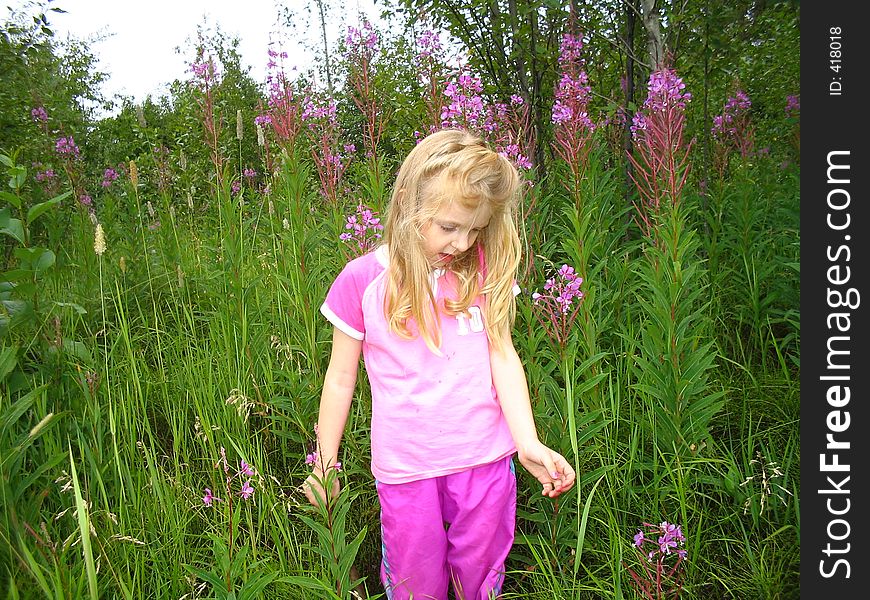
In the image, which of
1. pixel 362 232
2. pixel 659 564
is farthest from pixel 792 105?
pixel 659 564

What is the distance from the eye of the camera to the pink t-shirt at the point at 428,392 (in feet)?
5.91

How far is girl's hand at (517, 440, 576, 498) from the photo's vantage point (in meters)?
1.73

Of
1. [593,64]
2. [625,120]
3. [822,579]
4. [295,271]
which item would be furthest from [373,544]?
[593,64]

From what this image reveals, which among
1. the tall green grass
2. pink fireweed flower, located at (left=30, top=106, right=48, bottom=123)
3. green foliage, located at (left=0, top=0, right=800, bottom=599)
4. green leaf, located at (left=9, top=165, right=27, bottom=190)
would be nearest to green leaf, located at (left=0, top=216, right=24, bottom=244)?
green foliage, located at (left=0, top=0, right=800, bottom=599)

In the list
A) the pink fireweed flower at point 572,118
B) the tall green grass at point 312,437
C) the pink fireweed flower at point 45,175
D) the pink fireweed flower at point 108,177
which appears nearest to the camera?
the tall green grass at point 312,437

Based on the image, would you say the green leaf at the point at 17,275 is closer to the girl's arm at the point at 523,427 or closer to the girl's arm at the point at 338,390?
the girl's arm at the point at 338,390

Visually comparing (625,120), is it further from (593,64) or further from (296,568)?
(296,568)

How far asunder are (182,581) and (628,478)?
4.36ft

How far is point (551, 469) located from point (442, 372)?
0.36 meters

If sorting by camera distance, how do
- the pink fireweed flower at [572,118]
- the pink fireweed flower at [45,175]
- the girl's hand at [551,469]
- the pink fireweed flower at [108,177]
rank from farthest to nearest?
the pink fireweed flower at [108,177]
the pink fireweed flower at [45,175]
the pink fireweed flower at [572,118]
the girl's hand at [551,469]

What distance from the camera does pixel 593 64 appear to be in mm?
4656

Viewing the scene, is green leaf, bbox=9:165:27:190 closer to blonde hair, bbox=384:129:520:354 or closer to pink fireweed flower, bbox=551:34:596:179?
blonde hair, bbox=384:129:520:354

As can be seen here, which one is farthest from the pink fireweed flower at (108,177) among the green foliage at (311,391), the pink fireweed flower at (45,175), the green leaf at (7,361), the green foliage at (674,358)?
the green foliage at (674,358)

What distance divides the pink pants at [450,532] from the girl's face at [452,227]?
1.93ft
